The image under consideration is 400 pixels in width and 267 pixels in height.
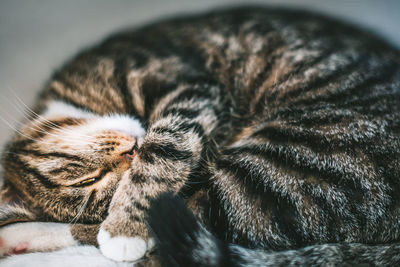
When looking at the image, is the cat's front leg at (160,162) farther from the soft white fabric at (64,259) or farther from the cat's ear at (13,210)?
the cat's ear at (13,210)

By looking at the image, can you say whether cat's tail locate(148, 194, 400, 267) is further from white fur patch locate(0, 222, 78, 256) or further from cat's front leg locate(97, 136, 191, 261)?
white fur patch locate(0, 222, 78, 256)

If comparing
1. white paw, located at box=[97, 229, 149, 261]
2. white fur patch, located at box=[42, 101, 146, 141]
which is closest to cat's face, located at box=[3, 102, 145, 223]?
white fur patch, located at box=[42, 101, 146, 141]

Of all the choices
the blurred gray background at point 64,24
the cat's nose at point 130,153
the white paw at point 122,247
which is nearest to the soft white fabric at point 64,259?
the white paw at point 122,247

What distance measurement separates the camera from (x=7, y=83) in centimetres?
106

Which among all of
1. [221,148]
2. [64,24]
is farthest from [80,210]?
[64,24]

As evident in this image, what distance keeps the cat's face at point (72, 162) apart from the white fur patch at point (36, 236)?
0.04m

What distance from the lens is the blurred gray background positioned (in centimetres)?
105

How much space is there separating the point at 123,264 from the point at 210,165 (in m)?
0.39

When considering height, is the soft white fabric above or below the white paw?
below

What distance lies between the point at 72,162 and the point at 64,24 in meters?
0.57

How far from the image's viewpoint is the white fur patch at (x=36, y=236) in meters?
0.86

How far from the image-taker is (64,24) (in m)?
1.18

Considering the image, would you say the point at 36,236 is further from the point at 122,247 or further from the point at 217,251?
the point at 217,251

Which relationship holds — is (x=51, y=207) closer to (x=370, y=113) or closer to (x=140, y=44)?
(x=140, y=44)
